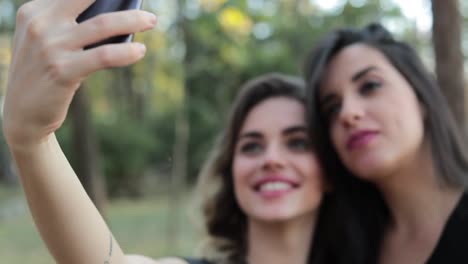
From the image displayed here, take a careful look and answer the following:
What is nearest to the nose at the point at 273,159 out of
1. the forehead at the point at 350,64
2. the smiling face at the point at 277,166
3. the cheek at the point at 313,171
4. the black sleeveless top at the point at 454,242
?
the smiling face at the point at 277,166

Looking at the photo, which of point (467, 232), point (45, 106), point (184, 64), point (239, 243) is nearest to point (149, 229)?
point (184, 64)

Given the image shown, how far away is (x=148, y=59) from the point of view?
12.7m

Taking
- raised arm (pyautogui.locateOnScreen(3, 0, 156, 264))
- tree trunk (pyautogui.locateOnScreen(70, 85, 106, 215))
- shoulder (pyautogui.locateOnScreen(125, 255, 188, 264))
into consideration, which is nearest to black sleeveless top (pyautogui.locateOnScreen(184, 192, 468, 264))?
shoulder (pyautogui.locateOnScreen(125, 255, 188, 264))

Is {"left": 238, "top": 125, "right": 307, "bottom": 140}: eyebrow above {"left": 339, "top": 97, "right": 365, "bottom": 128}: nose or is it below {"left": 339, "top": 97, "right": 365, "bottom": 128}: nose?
below

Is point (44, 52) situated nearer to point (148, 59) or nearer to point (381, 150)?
point (381, 150)

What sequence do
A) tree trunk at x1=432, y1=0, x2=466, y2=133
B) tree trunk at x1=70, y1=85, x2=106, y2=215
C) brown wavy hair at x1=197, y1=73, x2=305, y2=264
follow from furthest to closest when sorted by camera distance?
tree trunk at x1=70, y1=85, x2=106, y2=215 < tree trunk at x1=432, y1=0, x2=466, y2=133 < brown wavy hair at x1=197, y1=73, x2=305, y2=264

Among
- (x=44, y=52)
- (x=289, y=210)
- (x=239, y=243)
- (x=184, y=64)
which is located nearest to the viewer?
(x=44, y=52)

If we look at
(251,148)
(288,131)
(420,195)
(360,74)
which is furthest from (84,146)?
(420,195)

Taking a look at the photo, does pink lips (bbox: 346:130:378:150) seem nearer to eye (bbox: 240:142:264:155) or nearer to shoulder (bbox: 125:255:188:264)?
eye (bbox: 240:142:264:155)

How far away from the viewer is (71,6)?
3.74 ft

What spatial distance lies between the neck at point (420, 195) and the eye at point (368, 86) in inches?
13.9

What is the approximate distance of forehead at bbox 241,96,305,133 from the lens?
2.59 m

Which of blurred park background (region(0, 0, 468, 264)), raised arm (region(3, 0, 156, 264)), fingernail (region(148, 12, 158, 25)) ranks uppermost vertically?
fingernail (region(148, 12, 158, 25))

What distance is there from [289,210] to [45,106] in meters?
1.46
